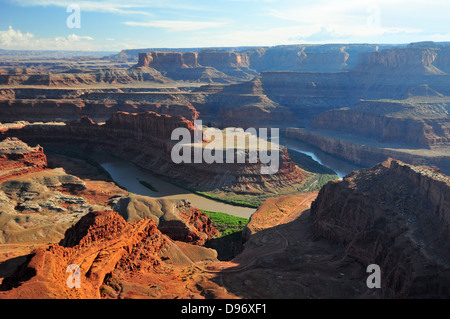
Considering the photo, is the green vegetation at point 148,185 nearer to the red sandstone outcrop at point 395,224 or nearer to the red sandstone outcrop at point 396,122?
the red sandstone outcrop at point 395,224

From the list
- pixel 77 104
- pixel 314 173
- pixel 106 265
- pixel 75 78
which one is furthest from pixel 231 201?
pixel 75 78

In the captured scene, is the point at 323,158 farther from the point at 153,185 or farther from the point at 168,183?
the point at 153,185

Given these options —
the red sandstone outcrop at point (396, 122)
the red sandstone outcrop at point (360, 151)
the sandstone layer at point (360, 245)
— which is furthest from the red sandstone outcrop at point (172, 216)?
the red sandstone outcrop at point (396, 122)

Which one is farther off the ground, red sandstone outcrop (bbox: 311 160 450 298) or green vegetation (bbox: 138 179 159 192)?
red sandstone outcrop (bbox: 311 160 450 298)

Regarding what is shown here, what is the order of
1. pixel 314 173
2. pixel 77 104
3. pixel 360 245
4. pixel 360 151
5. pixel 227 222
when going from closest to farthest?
pixel 360 245 → pixel 227 222 → pixel 314 173 → pixel 360 151 → pixel 77 104

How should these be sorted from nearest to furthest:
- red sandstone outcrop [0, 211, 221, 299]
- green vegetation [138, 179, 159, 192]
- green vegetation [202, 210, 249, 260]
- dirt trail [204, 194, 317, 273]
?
red sandstone outcrop [0, 211, 221, 299]
dirt trail [204, 194, 317, 273]
green vegetation [202, 210, 249, 260]
green vegetation [138, 179, 159, 192]

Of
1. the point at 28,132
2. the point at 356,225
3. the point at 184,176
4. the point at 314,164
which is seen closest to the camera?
the point at 356,225

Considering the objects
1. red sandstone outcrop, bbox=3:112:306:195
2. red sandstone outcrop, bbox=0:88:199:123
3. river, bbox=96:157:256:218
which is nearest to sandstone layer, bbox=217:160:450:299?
river, bbox=96:157:256:218

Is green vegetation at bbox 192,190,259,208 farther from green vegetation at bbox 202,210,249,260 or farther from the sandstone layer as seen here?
the sandstone layer

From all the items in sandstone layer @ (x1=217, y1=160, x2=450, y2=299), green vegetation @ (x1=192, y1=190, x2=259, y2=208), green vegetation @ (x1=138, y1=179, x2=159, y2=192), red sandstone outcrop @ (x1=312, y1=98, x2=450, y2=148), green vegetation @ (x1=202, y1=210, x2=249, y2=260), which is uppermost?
red sandstone outcrop @ (x1=312, y1=98, x2=450, y2=148)
